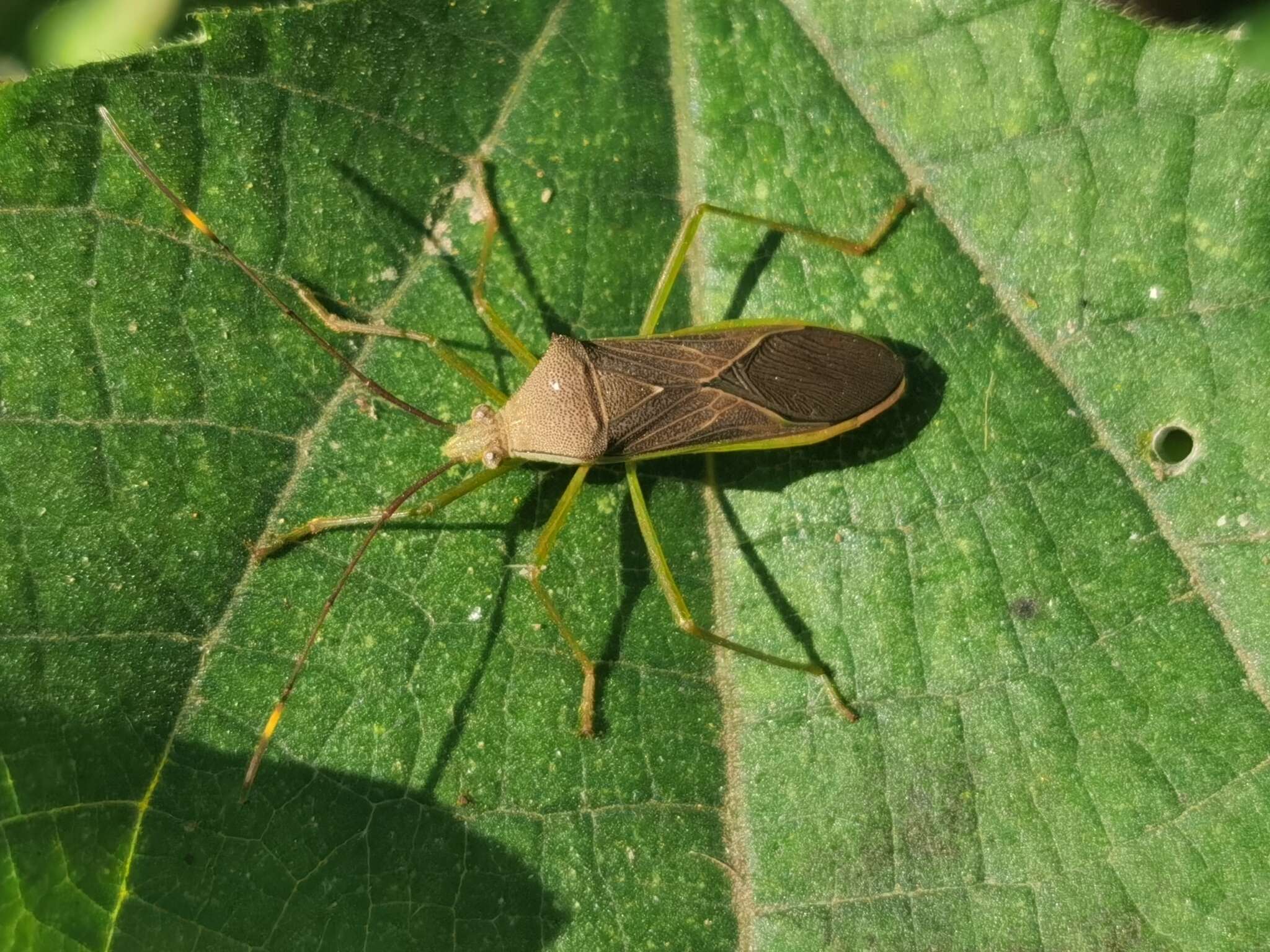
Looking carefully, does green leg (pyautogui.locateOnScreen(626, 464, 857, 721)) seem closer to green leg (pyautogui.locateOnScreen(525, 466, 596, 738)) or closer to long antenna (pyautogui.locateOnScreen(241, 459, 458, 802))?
green leg (pyautogui.locateOnScreen(525, 466, 596, 738))

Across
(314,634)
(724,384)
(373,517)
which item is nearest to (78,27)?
(373,517)

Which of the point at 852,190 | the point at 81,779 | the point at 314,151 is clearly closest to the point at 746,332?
the point at 852,190

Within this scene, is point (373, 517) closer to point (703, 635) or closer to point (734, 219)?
point (703, 635)

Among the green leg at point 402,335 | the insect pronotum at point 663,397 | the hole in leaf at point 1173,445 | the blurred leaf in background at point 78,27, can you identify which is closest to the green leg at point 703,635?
the insect pronotum at point 663,397

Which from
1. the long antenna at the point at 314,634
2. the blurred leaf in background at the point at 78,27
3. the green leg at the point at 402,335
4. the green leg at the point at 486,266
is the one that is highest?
the blurred leaf in background at the point at 78,27

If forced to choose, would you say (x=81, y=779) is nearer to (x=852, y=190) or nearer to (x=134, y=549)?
(x=134, y=549)

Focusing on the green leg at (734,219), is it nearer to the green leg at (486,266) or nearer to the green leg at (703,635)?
the green leg at (486,266)
